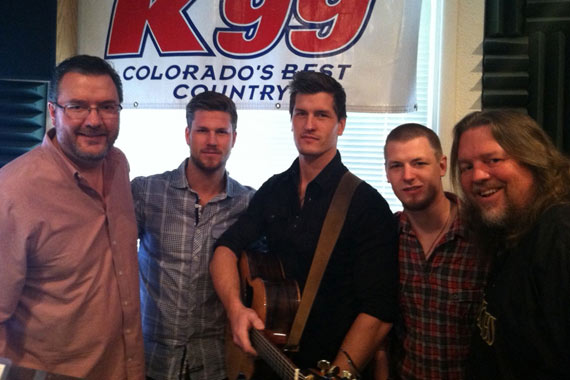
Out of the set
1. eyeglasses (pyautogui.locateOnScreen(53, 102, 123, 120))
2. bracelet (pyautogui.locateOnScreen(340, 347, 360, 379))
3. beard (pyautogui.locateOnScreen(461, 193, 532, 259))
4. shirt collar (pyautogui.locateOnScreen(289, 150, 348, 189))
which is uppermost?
eyeglasses (pyautogui.locateOnScreen(53, 102, 123, 120))

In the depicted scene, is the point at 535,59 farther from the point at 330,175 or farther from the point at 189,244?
the point at 189,244

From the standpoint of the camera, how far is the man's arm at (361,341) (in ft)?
6.20

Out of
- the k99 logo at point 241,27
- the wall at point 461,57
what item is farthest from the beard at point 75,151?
the wall at point 461,57

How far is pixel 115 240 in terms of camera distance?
6.70 ft

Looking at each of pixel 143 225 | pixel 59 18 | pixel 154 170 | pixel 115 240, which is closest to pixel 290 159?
pixel 154 170

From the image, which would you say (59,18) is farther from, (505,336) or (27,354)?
(505,336)

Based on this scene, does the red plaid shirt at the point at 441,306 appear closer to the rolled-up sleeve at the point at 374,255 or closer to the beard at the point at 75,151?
the rolled-up sleeve at the point at 374,255

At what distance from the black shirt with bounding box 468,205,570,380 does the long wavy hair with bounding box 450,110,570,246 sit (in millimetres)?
103

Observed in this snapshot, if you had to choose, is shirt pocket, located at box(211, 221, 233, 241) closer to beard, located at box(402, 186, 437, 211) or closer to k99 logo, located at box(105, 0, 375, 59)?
beard, located at box(402, 186, 437, 211)

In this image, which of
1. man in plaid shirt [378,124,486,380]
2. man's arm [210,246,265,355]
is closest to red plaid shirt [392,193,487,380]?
man in plaid shirt [378,124,486,380]

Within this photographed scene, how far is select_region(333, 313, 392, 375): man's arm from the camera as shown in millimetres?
1890

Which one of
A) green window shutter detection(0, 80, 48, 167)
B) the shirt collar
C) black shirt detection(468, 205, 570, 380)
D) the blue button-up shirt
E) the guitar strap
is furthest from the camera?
green window shutter detection(0, 80, 48, 167)

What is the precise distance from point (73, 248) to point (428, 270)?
4.19 feet

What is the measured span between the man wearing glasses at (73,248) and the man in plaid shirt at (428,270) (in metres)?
1.04
